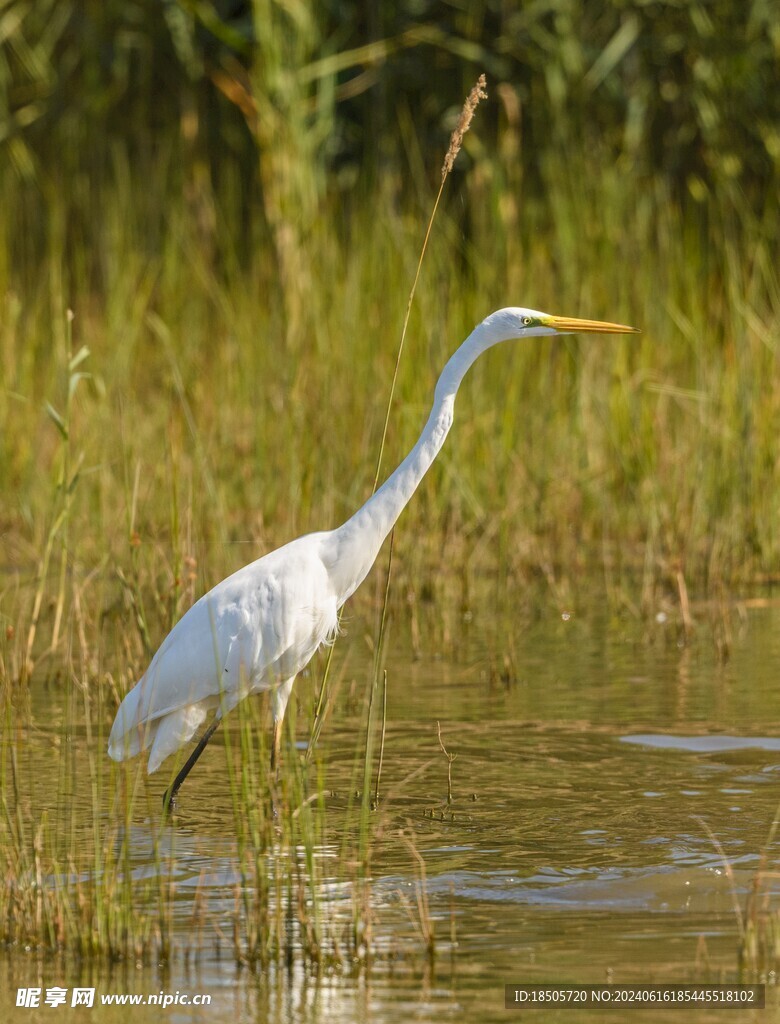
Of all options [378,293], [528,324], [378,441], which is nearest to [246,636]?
[528,324]

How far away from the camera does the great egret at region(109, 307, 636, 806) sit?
403cm

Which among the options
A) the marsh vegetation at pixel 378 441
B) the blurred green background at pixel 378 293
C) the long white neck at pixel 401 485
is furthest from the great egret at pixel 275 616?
the blurred green background at pixel 378 293

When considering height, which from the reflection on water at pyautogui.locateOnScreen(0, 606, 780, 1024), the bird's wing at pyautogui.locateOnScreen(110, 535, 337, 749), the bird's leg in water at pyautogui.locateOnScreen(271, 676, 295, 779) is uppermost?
the bird's wing at pyautogui.locateOnScreen(110, 535, 337, 749)

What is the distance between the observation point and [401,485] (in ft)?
13.4

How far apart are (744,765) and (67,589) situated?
8.92 feet

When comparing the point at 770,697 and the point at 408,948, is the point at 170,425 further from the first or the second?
the point at 408,948

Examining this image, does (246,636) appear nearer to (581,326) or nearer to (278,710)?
(278,710)

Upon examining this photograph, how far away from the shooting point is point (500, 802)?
13.2 ft

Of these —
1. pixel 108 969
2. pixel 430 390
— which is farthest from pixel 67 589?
pixel 108 969

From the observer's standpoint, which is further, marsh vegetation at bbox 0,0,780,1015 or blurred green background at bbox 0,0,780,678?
blurred green background at bbox 0,0,780,678

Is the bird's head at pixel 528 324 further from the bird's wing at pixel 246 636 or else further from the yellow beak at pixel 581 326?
the bird's wing at pixel 246 636

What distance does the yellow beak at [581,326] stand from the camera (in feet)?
13.8

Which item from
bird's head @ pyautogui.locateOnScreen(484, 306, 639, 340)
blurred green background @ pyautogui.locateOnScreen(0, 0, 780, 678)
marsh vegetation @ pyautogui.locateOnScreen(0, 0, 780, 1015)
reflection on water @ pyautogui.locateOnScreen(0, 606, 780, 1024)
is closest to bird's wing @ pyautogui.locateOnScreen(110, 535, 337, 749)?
marsh vegetation @ pyautogui.locateOnScreen(0, 0, 780, 1015)

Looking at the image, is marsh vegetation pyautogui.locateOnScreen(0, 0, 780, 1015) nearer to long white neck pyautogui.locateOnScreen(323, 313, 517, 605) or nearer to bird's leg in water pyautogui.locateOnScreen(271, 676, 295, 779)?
bird's leg in water pyautogui.locateOnScreen(271, 676, 295, 779)
